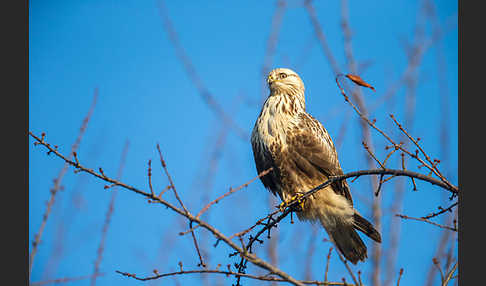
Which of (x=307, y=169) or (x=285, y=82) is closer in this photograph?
(x=307, y=169)

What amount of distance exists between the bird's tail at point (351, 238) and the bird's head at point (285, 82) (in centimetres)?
151

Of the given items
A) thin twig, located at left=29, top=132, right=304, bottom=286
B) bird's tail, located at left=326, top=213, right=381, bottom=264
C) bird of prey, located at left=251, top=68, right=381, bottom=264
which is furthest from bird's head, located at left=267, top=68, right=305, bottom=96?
thin twig, located at left=29, top=132, right=304, bottom=286

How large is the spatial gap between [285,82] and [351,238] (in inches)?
72.0

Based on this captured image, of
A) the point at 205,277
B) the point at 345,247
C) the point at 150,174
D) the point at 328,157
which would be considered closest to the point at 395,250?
the point at 345,247

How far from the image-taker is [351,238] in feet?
15.4

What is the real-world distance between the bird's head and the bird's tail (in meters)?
1.51

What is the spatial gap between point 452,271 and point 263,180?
2358 millimetres

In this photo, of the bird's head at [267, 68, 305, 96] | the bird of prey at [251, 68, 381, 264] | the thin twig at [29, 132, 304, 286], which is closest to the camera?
the thin twig at [29, 132, 304, 286]

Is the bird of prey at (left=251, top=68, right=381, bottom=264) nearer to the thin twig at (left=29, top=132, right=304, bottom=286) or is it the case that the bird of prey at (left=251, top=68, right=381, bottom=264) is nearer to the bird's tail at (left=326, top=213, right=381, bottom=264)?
the bird's tail at (left=326, top=213, right=381, bottom=264)

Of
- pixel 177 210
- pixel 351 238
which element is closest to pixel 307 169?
pixel 351 238

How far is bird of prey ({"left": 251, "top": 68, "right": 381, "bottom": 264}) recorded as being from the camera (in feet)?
14.9

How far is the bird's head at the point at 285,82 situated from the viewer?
16.8 feet

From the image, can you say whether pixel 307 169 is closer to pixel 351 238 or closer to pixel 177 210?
pixel 351 238

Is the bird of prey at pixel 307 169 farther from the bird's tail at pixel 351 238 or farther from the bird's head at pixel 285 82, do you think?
the bird's head at pixel 285 82
